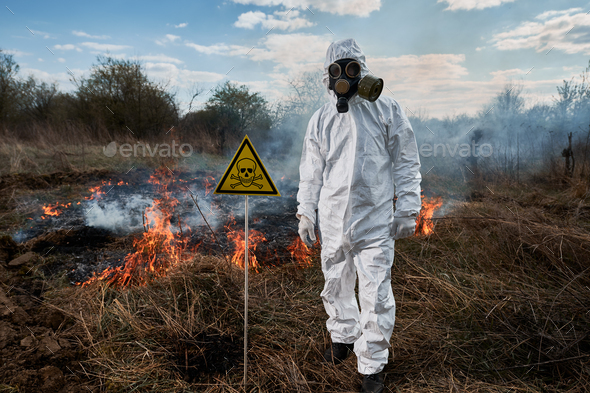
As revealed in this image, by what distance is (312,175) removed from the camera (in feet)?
6.97

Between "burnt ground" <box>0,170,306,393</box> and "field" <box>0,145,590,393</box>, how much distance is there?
16mm

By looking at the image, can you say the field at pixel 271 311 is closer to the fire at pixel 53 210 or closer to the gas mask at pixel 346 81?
the fire at pixel 53 210

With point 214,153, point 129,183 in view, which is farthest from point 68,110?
point 129,183

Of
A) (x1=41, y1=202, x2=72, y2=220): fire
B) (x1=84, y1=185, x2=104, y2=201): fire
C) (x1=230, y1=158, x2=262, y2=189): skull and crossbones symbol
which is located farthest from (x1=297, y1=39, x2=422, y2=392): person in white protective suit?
(x1=84, y1=185, x2=104, y2=201): fire

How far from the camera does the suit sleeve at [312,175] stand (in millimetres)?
2119

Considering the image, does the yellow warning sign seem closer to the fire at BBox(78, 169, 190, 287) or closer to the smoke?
the fire at BBox(78, 169, 190, 287)

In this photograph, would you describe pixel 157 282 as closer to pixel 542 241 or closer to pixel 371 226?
pixel 371 226

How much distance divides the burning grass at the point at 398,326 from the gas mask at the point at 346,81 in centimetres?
173

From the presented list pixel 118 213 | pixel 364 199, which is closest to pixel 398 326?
pixel 364 199

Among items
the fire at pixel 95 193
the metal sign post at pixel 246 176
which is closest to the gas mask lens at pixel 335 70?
the metal sign post at pixel 246 176

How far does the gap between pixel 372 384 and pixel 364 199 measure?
1.10 m

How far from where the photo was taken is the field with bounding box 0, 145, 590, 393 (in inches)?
78.3

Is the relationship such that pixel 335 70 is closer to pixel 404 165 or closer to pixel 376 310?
pixel 404 165

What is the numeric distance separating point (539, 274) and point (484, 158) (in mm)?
5895
